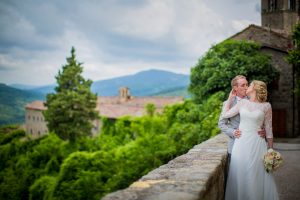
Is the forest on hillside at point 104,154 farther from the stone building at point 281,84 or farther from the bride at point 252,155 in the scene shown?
the bride at point 252,155

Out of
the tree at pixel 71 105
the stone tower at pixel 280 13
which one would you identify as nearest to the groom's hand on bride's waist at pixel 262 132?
the tree at pixel 71 105

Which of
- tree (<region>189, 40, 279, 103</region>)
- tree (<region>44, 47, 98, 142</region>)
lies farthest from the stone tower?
tree (<region>44, 47, 98, 142</region>)

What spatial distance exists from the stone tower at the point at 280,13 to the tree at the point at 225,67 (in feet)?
47.8

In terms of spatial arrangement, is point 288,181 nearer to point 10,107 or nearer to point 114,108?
point 114,108

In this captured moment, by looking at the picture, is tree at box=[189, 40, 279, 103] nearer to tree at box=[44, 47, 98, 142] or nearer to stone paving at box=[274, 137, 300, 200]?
stone paving at box=[274, 137, 300, 200]

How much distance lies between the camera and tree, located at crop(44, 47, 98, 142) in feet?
113

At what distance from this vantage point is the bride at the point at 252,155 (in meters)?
4.14

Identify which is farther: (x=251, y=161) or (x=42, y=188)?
(x=42, y=188)

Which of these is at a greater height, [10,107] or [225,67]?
[225,67]

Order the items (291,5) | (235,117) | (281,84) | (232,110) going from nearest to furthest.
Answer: (232,110)
(235,117)
(281,84)
(291,5)

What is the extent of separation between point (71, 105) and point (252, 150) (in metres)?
32.5

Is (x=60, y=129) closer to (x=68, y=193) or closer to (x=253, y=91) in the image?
(x=68, y=193)

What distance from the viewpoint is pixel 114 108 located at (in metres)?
46.7

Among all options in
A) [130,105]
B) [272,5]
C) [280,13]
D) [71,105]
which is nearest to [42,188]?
[71,105]
